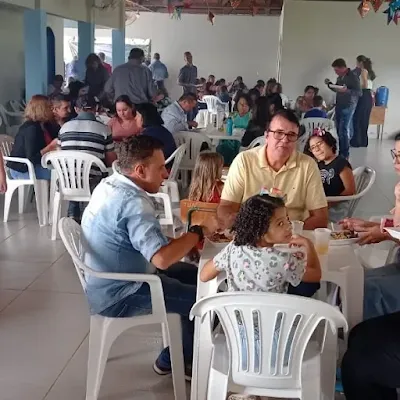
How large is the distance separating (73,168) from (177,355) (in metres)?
2.04

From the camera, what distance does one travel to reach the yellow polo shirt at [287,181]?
245 centimetres

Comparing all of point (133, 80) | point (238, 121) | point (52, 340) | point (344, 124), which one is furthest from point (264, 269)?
point (344, 124)

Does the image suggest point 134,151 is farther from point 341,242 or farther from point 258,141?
point 258,141

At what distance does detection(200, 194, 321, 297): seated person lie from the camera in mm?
1615

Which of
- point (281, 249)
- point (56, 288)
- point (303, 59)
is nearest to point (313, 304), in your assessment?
point (281, 249)

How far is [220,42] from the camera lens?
45.5ft

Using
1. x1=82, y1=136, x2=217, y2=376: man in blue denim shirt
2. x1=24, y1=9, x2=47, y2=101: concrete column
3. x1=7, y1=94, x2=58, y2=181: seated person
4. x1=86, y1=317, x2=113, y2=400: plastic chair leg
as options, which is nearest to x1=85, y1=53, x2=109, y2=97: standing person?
x1=24, y1=9, x2=47, y2=101: concrete column

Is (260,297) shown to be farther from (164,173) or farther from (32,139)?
(32,139)

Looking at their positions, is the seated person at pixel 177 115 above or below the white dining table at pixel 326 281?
above

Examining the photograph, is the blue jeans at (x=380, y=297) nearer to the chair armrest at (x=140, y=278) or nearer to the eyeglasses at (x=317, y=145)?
the chair armrest at (x=140, y=278)

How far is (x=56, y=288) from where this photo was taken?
3.05m

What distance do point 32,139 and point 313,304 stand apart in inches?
123

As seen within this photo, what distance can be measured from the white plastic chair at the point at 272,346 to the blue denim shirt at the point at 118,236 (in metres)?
0.40

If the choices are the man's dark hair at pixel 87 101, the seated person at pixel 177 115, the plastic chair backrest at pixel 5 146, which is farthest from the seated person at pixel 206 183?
the man's dark hair at pixel 87 101
